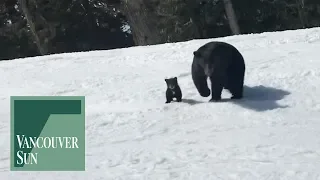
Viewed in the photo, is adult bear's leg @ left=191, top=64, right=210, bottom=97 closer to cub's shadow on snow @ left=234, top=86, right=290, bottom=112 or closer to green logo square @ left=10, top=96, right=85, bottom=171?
cub's shadow on snow @ left=234, top=86, right=290, bottom=112

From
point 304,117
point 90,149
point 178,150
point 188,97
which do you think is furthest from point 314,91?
point 90,149

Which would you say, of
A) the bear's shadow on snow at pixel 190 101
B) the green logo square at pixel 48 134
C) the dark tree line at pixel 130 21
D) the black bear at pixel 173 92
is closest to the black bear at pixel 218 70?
the bear's shadow on snow at pixel 190 101

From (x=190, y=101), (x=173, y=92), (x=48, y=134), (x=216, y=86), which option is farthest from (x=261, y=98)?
(x=48, y=134)

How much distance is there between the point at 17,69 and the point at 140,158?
225 inches

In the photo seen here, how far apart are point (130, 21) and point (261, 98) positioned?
1279 centimetres

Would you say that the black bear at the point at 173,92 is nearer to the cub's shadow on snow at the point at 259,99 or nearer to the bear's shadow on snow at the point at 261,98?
the cub's shadow on snow at the point at 259,99

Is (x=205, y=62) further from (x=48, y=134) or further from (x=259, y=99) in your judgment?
(x=48, y=134)

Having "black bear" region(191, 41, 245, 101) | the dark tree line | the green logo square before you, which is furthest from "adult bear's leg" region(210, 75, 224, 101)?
the dark tree line

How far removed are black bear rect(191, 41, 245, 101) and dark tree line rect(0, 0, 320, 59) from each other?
11.8 metres

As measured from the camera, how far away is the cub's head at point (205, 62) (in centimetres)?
699

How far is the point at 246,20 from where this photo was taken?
836 inches

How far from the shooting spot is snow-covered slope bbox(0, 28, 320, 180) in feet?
16.9

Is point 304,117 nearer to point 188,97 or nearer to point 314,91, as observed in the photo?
point 314,91

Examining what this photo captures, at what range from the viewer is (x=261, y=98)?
732 cm
